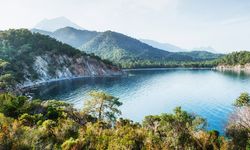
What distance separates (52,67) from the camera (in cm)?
16550

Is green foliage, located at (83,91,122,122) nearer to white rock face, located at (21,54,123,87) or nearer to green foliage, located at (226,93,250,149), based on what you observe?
green foliage, located at (226,93,250,149)

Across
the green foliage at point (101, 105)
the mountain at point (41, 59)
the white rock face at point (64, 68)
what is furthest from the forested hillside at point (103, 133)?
the white rock face at point (64, 68)

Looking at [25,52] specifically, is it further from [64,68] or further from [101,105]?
[101,105]

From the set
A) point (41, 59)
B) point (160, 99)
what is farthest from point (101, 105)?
point (41, 59)

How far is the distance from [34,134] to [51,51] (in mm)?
153040

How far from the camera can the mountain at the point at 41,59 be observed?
14350 cm

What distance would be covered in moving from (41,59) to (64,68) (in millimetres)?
15915

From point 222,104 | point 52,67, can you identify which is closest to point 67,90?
point 52,67

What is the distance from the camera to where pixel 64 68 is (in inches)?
6836

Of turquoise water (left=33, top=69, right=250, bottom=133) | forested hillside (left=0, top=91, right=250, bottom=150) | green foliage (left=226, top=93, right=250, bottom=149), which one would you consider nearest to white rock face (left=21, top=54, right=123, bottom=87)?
turquoise water (left=33, top=69, right=250, bottom=133)

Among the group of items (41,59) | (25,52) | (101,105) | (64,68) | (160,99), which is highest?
(25,52)

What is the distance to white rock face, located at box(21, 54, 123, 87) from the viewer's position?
508 ft

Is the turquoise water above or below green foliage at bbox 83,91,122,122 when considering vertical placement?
below

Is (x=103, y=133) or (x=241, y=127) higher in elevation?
(x=103, y=133)
